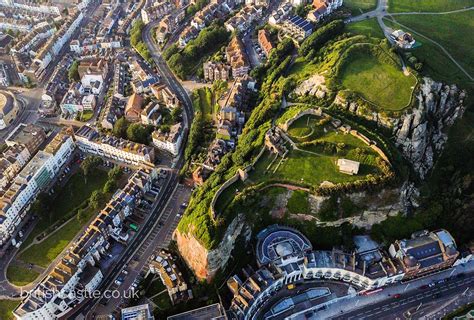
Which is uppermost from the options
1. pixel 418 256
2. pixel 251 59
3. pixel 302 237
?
pixel 251 59

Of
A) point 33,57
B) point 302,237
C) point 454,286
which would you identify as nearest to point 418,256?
point 454,286

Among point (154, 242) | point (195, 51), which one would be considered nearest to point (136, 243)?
point (154, 242)

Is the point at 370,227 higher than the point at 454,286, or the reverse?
the point at 370,227

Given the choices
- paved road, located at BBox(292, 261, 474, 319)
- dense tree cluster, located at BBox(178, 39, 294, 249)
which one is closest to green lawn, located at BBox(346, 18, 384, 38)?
dense tree cluster, located at BBox(178, 39, 294, 249)

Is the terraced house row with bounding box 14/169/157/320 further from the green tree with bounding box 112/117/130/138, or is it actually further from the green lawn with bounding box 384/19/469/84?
the green lawn with bounding box 384/19/469/84

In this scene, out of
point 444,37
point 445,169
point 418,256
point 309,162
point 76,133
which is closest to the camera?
point 418,256

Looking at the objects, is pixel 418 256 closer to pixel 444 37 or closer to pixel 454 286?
pixel 454 286
